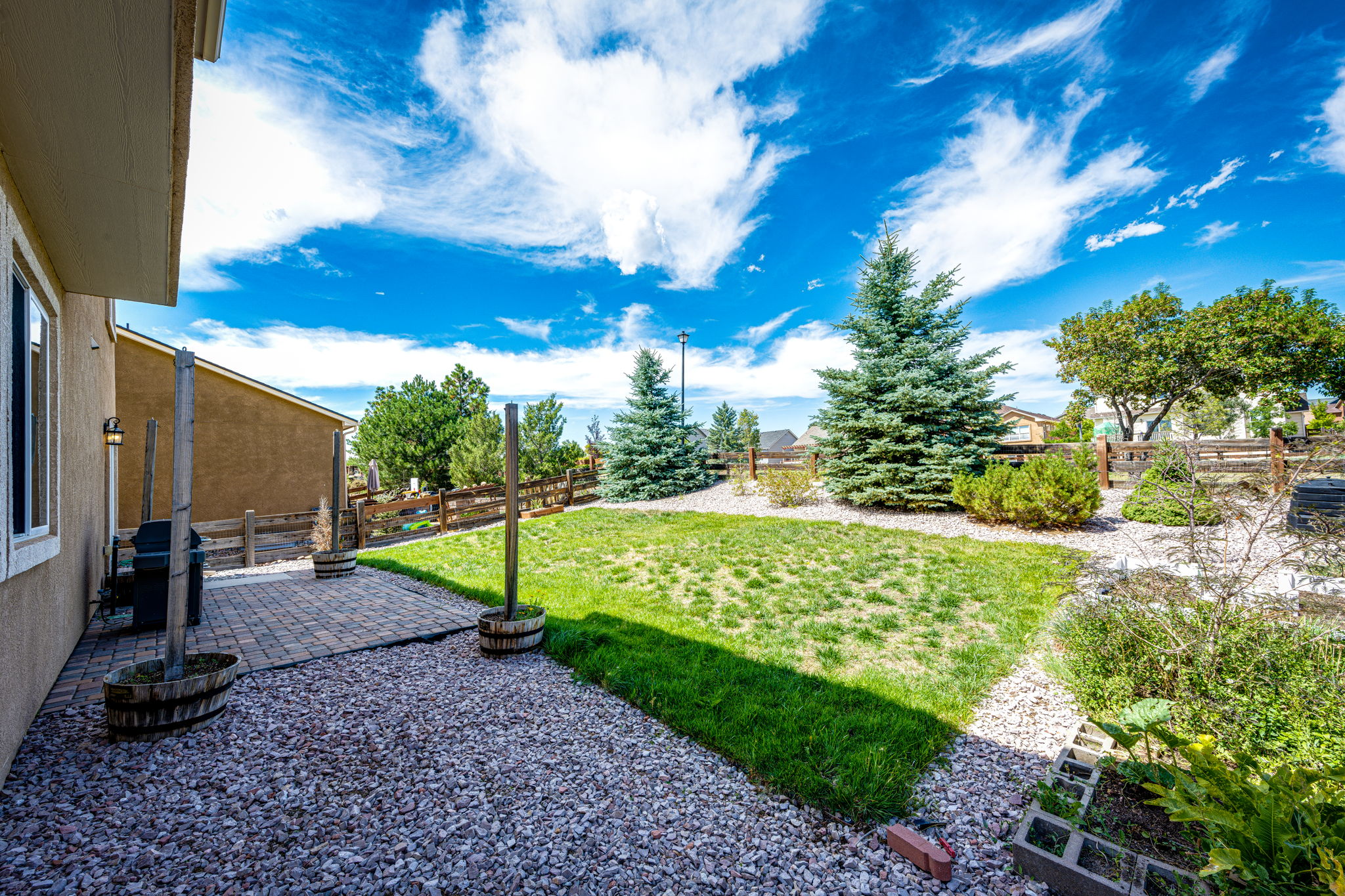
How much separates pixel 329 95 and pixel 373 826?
8.23 metres

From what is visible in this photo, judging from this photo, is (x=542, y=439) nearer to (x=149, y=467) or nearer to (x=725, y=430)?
Answer: (x=149, y=467)

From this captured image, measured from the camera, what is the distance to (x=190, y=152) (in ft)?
8.98

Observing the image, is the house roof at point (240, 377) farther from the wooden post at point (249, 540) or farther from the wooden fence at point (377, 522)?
the wooden post at point (249, 540)

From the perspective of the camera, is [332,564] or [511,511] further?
[332,564]

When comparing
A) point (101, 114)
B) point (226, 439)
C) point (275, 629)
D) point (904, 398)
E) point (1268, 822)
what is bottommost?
point (275, 629)

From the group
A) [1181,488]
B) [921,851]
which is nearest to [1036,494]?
[1181,488]

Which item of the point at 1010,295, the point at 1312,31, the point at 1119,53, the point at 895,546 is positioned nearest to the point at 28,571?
the point at 895,546

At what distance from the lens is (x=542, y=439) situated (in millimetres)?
18531

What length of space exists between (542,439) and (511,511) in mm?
14447

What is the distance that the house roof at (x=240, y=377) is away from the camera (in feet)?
35.3

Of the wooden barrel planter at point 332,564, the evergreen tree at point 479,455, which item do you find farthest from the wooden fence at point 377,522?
the evergreen tree at point 479,455

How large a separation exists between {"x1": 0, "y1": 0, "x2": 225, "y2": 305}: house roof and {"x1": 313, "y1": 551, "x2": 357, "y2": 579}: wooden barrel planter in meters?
5.20

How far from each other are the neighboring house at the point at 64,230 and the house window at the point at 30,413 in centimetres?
1

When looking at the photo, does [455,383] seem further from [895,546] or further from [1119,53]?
[1119,53]
